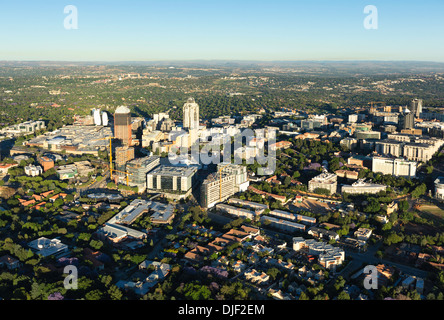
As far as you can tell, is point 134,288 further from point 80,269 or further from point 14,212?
point 14,212

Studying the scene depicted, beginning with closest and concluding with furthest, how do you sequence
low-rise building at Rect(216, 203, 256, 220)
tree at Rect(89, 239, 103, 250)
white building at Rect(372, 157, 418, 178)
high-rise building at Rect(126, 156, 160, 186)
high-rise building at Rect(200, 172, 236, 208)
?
tree at Rect(89, 239, 103, 250)
low-rise building at Rect(216, 203, 256, 220)
high-rise building at Rect(200, 172, 236, 208)
high-rise building at Rect(126, 156, 160, 186)
white building at Rect(372, 157, 418, 178)

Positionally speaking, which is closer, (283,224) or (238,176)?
(283,224)

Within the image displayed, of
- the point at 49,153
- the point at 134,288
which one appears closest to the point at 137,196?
the point at 134,288

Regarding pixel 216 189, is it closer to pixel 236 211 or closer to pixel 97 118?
pixel 236 211

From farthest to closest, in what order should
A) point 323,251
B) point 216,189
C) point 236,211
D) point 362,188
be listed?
point 362,188 → point 216,189 → point 236,211 → point 323,251

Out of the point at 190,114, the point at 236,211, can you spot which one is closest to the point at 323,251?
the point at 236,211

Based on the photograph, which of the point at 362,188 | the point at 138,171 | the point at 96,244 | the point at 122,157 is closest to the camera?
the point at 96,244

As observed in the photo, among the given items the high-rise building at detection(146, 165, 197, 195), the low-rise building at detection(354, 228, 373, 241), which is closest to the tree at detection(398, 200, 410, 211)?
the low-rise building at detection(354, 228, 373, 241)

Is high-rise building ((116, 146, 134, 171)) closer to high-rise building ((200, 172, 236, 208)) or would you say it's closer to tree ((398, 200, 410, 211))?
high-rise building ((200, 172, 236, 208))
